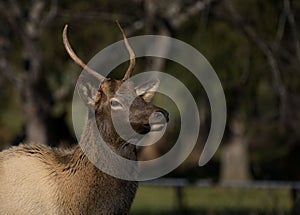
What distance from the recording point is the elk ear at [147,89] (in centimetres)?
956

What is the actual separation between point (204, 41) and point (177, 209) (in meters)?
4.12

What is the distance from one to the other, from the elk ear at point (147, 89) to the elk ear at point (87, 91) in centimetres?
50

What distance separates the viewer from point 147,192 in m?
33.4

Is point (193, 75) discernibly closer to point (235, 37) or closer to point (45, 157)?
point (235, 37)

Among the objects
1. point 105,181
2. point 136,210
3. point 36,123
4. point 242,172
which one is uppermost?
point 105,181

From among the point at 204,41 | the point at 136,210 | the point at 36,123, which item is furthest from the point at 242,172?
the point at 36,123

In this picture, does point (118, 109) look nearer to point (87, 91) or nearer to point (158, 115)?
point (87, 91)

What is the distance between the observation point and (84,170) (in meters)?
9.01

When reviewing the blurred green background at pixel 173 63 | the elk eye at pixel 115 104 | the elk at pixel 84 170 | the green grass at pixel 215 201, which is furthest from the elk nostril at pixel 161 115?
the green grass at pixel 215 201

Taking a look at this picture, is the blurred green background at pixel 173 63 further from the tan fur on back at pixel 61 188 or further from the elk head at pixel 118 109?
the elk head at pixel 118 109

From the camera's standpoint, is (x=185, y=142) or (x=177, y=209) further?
(x=185, y=142)

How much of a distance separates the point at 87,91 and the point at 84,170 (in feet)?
2.67

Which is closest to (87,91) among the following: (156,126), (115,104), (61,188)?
(115,104)

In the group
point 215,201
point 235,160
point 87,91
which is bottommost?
point 235,160
